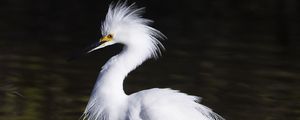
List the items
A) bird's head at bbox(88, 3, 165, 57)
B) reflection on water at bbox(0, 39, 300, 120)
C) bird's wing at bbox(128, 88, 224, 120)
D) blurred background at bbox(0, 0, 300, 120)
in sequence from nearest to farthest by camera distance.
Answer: bird's wing at bbox(128, 88, 224, 120) < bird's head at bbox(88, 3, 165, 57) < reflection on water at bbox(0, 39, 300, 120) < blurred background at bbox(0, 0, 300, 120)

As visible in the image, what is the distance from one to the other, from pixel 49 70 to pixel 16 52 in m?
1.46

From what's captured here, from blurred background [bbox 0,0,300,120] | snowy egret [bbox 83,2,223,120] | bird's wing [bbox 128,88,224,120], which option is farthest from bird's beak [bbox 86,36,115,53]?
blurred background [bbox 0,0,300,120]

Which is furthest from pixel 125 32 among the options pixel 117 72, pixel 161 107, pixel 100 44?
pixel 161 107

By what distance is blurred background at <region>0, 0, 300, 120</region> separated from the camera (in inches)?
399

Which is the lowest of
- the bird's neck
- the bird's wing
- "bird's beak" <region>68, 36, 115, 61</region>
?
the bird's wing

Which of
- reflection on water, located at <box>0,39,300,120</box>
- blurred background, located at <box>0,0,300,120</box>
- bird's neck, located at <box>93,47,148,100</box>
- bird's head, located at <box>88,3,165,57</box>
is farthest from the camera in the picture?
blurred background, located at <box>0,0,300,120</box>

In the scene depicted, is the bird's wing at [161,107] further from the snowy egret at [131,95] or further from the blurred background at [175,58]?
the blurred background at [175,58]

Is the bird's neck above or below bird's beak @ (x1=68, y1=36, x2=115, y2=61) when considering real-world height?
below

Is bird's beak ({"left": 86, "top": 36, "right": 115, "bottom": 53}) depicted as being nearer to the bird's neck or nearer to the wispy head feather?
the wispy head feather

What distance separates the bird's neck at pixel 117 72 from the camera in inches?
273

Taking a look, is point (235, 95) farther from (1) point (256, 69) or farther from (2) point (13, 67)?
(2) point (13, 67)

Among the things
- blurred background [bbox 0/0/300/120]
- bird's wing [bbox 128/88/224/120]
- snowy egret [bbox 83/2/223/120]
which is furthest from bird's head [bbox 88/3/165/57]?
blurred background [bbox 0/0/300/120]

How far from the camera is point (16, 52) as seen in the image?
13039 millimetres

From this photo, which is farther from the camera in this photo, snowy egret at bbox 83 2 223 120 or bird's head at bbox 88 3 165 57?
bird's head at bbox 88 3 165 57
